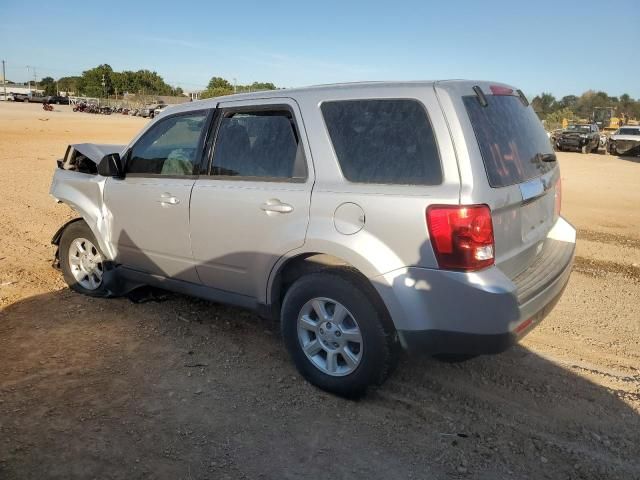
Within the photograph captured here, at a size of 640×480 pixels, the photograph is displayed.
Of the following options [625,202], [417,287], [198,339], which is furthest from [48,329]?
[625,202]

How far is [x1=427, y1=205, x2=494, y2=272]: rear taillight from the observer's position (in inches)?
107

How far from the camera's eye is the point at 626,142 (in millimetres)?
27344

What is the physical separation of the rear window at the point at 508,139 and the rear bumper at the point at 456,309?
571 mm

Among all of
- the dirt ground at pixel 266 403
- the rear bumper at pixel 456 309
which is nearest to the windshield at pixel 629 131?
the dirt ground at pixel 266 403

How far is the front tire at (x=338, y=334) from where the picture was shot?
3057 mm

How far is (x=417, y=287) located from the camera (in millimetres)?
2842

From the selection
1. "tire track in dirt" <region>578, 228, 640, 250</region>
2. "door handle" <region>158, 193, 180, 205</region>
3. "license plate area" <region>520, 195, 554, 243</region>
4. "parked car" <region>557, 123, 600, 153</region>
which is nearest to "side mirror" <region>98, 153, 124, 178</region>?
"door handle" <region>158, 193, 180, 205</region>

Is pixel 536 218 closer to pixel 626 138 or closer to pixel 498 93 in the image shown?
pixel 498 93

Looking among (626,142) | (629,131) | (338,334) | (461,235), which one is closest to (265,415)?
(338,334)

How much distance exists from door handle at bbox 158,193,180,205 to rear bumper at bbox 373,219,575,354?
70.4 inches

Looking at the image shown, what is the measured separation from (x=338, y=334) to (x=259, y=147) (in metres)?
1.38

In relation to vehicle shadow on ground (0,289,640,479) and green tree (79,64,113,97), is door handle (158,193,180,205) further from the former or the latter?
green tree (79,64,113,97)

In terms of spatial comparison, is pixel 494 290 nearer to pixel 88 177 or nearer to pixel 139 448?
pixel 139 448

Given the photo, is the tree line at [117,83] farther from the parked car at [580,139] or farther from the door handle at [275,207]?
the door handle at [275,207]
